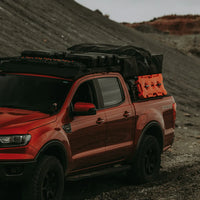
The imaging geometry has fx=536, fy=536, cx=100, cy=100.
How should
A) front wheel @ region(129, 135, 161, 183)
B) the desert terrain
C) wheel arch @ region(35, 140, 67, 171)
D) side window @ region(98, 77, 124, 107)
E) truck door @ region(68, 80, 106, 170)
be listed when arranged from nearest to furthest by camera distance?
1. wheel arch @ region(35, 140, 67, 171)
2. truck door @ region(68, 80, 106, 170)
3. side window @ region(98, 77, 124, 107)
4. the desert terrain
5. front wheel @ region(129, 135, 161, 183)

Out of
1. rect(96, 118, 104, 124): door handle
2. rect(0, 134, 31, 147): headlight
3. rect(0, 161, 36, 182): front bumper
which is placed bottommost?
rect(0, 161, 36, 182): front bumper

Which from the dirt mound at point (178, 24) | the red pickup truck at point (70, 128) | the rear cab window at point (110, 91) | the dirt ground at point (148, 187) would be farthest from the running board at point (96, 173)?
the dirt mound at point (178, 24)

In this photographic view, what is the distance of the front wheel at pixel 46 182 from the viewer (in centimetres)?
631

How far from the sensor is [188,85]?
30234 millimetres

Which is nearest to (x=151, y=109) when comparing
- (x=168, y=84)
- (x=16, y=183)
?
(x=16, y=183)

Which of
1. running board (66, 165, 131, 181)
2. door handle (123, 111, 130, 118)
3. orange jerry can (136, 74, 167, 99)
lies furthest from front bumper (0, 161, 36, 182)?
orange jerry can (136, 74, 167, 99)

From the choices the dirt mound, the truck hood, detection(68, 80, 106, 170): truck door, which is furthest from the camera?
the dirt mound

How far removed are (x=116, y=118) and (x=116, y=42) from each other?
2835cm

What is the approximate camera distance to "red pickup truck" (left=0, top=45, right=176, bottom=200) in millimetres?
6305

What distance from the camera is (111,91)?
27.4ft

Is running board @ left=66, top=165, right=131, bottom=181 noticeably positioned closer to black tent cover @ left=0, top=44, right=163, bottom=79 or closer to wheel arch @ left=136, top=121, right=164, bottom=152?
wheel arch @ left=136, top=121, right=164, bottom=152

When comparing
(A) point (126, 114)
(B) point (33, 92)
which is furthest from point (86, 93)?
(A) point (126, 114)

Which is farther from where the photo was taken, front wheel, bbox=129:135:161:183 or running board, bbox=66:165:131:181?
front wheel, bbox=129:135:161:183

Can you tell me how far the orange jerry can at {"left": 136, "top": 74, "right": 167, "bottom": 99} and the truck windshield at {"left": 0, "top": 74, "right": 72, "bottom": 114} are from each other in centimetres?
198
